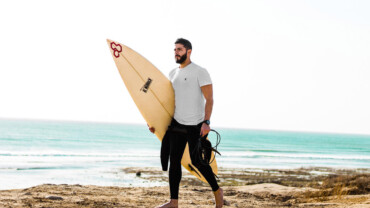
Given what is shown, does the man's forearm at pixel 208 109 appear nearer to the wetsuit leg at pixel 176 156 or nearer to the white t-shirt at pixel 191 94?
the white t-shirt at pixel 191 94

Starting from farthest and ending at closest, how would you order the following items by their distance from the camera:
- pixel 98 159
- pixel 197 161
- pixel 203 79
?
1. pixel 98 159
2. pixel 197 161
3. pixel 203 79

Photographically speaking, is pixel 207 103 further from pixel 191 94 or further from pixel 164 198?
pixel 164 198

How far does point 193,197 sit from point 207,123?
2313mm

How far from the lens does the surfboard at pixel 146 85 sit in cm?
466

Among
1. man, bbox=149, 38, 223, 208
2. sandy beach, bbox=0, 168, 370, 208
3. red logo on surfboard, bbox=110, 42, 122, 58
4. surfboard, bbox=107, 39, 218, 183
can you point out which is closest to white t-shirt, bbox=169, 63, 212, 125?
man, bbox=149, 38, 223, 208

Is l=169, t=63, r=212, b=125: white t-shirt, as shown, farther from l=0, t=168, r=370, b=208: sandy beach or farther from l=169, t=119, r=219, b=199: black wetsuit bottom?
l=0, t=168, r=370, b=208: sandy beach

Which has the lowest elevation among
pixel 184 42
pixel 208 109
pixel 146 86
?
pixel 208 109

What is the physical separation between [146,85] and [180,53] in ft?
2.98

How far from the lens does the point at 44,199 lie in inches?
201

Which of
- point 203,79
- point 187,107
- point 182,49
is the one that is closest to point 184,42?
point 182,49

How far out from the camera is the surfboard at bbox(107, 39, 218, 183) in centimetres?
466

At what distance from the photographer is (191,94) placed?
4.13 meters

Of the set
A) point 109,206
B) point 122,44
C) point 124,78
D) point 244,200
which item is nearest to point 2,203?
point 109,206

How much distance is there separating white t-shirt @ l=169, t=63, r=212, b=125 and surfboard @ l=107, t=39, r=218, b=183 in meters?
0.43
